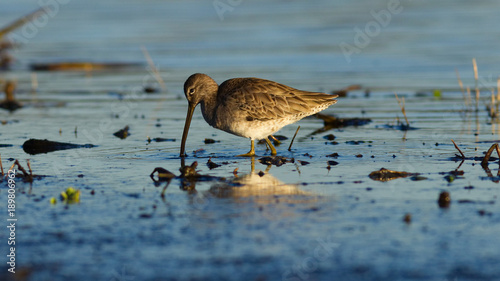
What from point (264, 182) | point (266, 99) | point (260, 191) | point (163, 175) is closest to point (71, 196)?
point (163, 175)

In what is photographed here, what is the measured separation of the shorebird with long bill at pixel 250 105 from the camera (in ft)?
34.4

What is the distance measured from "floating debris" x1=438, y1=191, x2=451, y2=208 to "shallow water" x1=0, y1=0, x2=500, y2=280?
0.31 feet

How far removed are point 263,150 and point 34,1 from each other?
26.6m

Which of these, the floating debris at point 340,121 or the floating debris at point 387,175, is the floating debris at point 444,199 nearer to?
the floating debris at point 387,175

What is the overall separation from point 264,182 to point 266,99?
241 cm

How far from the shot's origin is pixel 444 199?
7180mm

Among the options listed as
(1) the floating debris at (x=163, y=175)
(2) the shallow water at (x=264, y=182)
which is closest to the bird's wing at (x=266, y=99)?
(2) the shallow water at (x=264, y=182)

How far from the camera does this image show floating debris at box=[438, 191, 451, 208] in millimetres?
7109

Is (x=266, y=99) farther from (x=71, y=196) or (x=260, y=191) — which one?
(x=71, y=196)

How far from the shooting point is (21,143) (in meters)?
11.5

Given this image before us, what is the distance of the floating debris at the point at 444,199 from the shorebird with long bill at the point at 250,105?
12.0 feet

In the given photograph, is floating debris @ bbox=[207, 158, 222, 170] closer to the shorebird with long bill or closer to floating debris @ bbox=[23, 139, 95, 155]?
the shorebird with long bill

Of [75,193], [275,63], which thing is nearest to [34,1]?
[275,63]

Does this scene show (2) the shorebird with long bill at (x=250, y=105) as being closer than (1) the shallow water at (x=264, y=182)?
No
